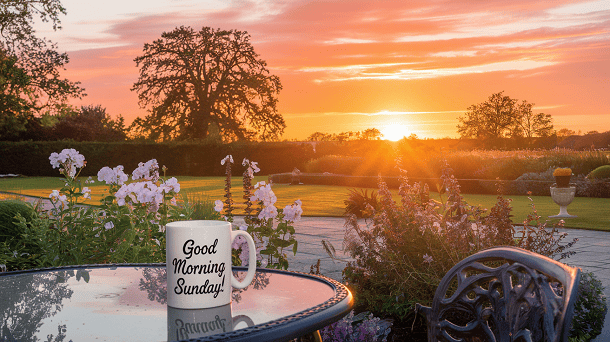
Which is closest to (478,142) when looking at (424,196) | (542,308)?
(424,196)

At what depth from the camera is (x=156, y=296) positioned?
1.83 m

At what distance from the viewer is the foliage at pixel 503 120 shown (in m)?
54.9

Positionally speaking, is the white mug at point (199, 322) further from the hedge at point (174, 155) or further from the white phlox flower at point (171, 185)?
the hedge at point (174, 155)

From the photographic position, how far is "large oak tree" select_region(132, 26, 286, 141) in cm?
3650

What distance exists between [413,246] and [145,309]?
216 centimetres

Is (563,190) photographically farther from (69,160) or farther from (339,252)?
(69,160)

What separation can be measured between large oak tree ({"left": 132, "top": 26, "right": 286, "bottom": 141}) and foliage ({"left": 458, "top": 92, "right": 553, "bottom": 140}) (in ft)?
88.2

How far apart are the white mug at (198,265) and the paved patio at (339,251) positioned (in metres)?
2.84

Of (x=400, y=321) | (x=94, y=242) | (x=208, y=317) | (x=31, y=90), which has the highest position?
(x=31, y=90)

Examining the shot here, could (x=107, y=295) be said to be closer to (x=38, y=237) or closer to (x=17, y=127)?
(x=38, y=237)

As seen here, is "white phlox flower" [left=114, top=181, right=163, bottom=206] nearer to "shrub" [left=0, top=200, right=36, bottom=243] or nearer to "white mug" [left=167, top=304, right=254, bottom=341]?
"white mug" [left=167, top=304, right=254, bottom=341]

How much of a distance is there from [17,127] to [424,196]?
24015 millimetres

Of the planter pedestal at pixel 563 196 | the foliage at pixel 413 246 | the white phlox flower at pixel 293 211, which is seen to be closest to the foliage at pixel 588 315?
the foliage at pixel 413 246

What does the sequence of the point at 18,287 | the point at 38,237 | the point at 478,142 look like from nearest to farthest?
the point at 18,287
the point at 38,237
the point at 478,142
